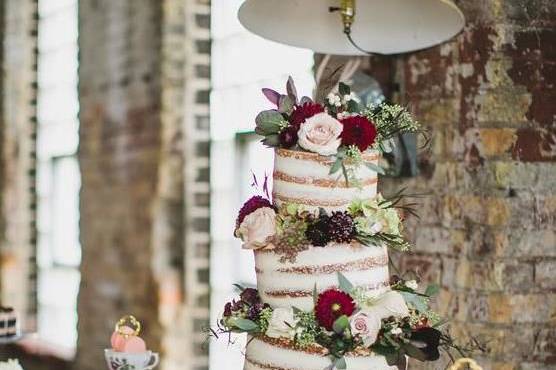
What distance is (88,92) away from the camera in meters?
4.73

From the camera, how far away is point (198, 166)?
13.1ft

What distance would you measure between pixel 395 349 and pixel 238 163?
2205 mm

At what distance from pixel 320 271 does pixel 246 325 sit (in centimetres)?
19

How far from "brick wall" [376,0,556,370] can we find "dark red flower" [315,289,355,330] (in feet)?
3.09

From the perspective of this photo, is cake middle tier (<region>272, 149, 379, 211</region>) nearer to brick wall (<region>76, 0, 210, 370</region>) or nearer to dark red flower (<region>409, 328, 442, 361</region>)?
dark red flower (<region>409, 328, 442, 361</region>)

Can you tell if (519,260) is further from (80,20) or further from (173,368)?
(80,20)

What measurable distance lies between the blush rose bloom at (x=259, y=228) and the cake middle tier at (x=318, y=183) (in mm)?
Result: 63

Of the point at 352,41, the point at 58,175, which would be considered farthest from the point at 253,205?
the point at 58,175

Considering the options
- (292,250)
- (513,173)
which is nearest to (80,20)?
(513,173)

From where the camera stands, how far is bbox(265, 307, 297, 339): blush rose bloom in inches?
68.4

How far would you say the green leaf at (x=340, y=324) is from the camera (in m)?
1.68

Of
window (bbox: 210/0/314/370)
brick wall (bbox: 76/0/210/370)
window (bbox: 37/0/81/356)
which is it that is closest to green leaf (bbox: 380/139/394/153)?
window (bbox: 210/0/314/370)

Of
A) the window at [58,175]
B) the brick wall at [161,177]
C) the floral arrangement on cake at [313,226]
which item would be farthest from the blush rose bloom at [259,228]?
the window at [58,175]

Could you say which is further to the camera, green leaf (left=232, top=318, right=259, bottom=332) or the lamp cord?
the lamp cord
